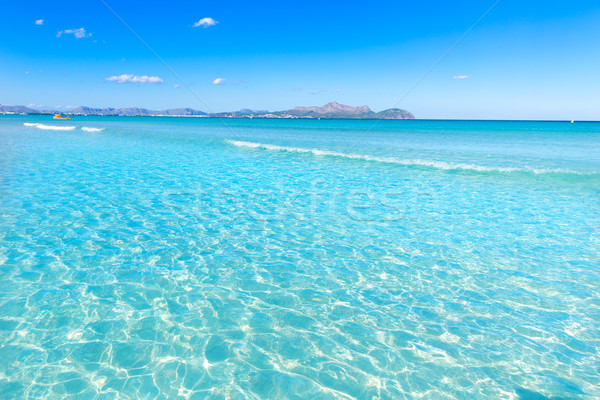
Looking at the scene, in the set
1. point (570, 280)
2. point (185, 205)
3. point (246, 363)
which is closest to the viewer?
point (246, 363)

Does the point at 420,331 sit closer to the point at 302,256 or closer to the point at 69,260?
the point at 302,256

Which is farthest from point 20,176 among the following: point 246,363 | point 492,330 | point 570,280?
point 570,280

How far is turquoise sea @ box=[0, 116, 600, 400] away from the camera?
5168 millimetres

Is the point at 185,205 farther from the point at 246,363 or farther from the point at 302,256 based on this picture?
the point at 246,363

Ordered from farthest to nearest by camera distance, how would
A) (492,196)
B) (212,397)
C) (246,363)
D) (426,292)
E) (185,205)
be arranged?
1. (492,196)
2. (185,205)
3. (426,292)
4. (246,363)
5. (212,397)

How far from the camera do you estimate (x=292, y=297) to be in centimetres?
739

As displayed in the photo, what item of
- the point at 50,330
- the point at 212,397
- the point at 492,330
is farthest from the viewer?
the point at 492,330

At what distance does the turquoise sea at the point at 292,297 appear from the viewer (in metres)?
5.17

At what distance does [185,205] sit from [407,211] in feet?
31.8

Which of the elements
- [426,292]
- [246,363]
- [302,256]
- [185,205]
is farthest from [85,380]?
[185,205]

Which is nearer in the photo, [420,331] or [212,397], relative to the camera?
[212,397]

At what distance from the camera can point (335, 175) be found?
23.1 meters

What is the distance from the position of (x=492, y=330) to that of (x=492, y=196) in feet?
42.7

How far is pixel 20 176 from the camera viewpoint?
18.3 meters
